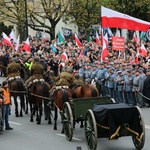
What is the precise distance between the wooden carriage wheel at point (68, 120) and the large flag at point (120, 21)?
23.4 ft

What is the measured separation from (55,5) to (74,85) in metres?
33.3

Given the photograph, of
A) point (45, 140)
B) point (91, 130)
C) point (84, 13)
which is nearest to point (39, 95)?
point (45, 140)

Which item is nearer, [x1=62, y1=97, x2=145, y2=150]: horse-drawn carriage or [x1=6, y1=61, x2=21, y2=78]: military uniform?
[x1=62, y1=97, x2=145, y2=150]: horse-drawn carriage

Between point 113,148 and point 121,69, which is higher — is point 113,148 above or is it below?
below

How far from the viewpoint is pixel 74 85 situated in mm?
16828

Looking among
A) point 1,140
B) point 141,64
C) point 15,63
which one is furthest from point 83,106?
point 141,64

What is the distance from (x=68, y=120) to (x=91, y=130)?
186 cm

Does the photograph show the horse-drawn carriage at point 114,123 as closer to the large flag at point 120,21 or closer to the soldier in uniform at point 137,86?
the soldier in uniform at point 137,86

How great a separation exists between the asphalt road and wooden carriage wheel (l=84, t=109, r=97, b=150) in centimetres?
72

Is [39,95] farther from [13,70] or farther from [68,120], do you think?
[68,120]

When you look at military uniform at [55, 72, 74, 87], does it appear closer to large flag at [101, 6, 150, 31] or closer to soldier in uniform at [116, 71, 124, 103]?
large flag at [101, 6, 150, 31]

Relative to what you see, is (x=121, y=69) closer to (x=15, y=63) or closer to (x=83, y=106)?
(x=15, y=63)

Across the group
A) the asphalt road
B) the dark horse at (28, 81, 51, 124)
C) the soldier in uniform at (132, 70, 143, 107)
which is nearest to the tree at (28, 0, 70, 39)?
the soldier in uniform at (132, 70, 143, 107)

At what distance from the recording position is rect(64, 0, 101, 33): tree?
48594 millimetres
